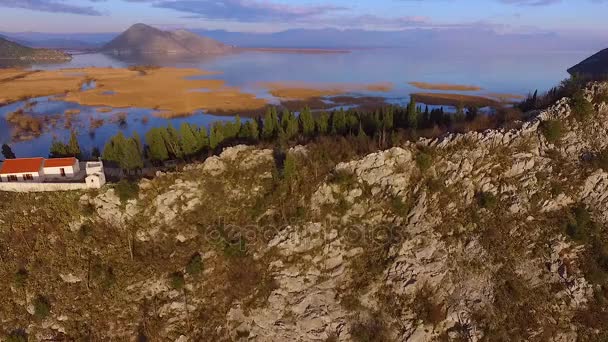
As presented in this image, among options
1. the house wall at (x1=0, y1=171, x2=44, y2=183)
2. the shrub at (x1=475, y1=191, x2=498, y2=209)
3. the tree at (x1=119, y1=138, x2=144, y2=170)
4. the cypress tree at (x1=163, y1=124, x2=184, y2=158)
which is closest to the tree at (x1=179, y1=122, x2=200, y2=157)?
the cypress tree at (x1=163, y1=124, x2=184, y2=158)

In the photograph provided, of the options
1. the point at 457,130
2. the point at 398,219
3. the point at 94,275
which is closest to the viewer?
the point at 94,275

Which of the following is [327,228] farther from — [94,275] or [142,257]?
[94,275]

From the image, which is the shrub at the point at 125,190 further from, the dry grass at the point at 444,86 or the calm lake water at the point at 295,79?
the dry grass at the point at 444,86

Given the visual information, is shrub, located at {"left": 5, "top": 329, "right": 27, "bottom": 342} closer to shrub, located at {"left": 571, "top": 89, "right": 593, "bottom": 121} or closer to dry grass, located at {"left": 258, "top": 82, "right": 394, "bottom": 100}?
shrub, located at {"left": 571, "top": 89, "right": 593, "bottom": 121}

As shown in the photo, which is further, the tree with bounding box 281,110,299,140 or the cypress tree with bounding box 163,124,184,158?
the tree with bounding box 281,110,299,140

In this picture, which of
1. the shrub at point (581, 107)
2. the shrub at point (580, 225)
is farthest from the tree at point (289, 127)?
the shrub at point (581, 107)

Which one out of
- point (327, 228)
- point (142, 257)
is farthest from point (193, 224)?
point (327, 228)

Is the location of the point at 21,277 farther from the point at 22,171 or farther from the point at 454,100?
the point at 454,100
